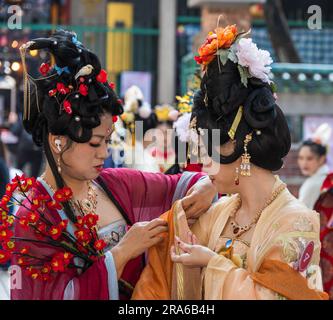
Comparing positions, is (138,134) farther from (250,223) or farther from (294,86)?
(294,86)

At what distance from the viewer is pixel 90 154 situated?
3.73 m

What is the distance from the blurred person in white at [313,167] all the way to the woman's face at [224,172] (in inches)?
170

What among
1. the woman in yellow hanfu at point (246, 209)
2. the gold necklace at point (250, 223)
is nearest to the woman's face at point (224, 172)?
the woman in yellow hanfu at point (246, 209)

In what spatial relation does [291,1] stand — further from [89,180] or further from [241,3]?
[89,180]

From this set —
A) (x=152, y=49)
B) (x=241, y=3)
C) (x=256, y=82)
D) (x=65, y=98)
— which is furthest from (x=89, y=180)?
(x=152, y=49)

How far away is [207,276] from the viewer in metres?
3.33

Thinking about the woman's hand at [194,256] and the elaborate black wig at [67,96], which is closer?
the woman's hand at [194,256]

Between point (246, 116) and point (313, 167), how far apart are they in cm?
515

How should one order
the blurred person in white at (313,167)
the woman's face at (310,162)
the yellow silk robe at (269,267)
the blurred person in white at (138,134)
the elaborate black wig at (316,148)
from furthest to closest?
the elaborate black wig at (316,148) → the woman's face at (310,162) → the blurred person in white at (313,167) → the blurred person in white at (138,134) → the yellow silk robe at (269,267)

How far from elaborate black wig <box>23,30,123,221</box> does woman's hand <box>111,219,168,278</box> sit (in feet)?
0.91

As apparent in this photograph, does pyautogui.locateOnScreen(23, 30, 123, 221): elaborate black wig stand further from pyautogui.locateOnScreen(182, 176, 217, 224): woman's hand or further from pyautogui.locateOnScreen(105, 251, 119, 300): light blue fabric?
pyautogui.locateOnScreen(182, 176, 217, 224): woman's hand

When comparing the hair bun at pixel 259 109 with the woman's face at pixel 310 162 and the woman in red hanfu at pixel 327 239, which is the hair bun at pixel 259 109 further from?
the woman's face at pixel 310 162

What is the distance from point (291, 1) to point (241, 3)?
6.08 metres

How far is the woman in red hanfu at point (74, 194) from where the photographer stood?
11.8ft
